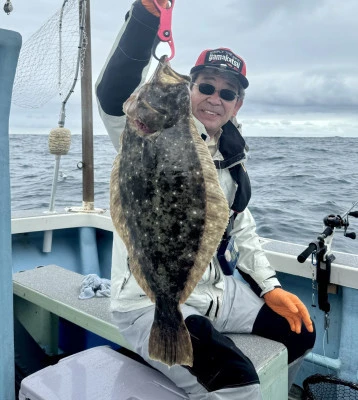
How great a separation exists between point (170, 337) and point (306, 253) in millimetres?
1791

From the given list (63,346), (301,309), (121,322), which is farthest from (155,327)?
(63,346)

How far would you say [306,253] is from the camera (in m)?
3.09

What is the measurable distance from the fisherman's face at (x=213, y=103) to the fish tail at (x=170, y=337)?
1181mm

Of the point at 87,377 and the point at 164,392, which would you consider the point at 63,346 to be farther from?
the point at 164,392

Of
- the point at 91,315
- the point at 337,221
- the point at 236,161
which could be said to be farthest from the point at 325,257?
the point at 91,315

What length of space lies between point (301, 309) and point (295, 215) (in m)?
7.54

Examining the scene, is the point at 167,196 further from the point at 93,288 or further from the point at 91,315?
the point at 93,288

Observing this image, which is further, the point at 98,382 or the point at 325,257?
the point at 325,257

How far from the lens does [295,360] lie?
9.45ft

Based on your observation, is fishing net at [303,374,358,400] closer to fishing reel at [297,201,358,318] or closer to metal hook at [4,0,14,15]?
fishing reel at [297,201,358,318]

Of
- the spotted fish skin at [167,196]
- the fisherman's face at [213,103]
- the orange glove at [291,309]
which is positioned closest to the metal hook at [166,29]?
the spotted fish skin at [167,196]

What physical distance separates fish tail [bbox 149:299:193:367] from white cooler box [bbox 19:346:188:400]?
2.38ft

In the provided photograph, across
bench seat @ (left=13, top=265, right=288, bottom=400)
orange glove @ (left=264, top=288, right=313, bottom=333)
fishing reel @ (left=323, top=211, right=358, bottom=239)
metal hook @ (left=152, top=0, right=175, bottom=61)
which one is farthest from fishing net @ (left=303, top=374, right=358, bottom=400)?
metal hook @ (left=152, top=0, right=175, bottom=61)

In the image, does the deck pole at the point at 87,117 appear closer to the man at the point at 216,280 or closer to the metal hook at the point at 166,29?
the man at the point at 216,280
